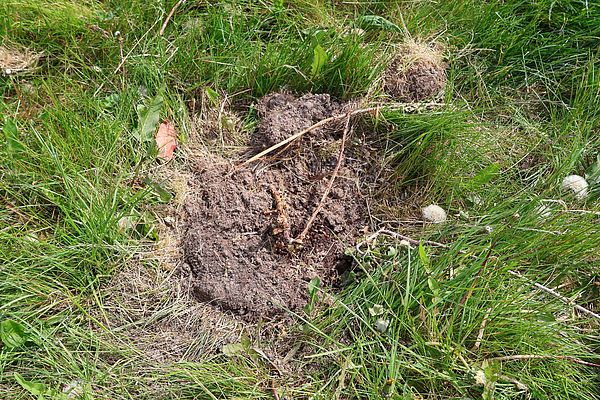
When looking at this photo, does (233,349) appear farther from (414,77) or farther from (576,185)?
(576,185)

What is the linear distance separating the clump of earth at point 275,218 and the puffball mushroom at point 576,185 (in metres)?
0.82

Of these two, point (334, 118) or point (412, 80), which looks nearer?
point (334, 118)

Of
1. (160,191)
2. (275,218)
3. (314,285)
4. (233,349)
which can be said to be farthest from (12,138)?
(314,285)

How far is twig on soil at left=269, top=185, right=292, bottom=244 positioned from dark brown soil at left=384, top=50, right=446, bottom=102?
747 mm

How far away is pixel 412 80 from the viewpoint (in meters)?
2.47

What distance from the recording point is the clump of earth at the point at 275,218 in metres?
2.02

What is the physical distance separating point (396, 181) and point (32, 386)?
1522 mm

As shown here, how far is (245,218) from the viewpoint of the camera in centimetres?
212

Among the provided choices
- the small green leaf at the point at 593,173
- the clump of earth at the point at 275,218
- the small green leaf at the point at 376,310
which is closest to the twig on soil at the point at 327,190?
the clump of earth at the point at 275,218

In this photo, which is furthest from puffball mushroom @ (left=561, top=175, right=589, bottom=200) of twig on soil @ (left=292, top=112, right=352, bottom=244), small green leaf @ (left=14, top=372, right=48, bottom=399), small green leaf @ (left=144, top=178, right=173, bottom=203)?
small green leaf @ (left=14, top=372, right=48, bottom=399)

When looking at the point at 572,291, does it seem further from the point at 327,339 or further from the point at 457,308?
the point at 327,339

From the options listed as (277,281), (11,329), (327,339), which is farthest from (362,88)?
(11,329)

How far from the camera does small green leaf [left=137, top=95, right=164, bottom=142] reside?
226cm

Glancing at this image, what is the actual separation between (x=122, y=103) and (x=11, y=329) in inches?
38.1
